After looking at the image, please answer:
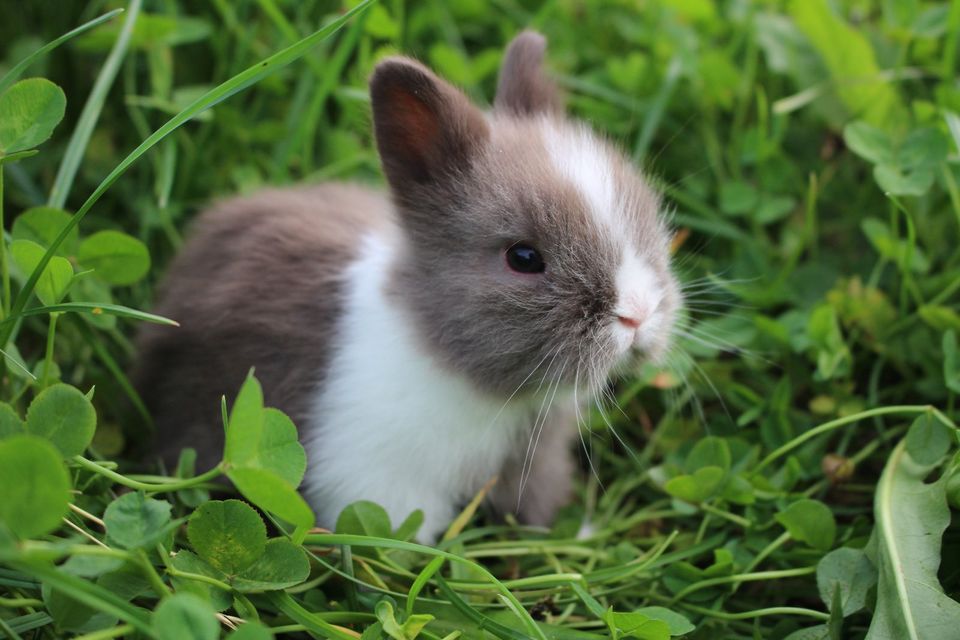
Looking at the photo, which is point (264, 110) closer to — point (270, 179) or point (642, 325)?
point (270, 179)

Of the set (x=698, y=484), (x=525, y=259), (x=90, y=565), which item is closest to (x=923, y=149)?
(x=698, y=484)

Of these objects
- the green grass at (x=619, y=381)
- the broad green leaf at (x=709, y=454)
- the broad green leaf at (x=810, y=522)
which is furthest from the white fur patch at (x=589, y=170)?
the broad green leaf at (x=810, y=522)

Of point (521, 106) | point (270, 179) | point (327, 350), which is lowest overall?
point (327, 350)

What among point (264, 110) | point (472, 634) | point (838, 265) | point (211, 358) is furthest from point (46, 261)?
point (838, 265)

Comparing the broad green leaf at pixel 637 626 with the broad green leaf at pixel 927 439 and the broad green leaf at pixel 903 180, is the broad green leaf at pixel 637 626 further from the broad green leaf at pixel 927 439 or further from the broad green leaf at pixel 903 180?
the broad green leaf at pixel 903 180

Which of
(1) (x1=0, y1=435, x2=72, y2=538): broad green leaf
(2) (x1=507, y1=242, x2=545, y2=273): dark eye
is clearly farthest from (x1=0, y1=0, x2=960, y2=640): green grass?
(2) (x1=507, y1=242, x2=545, y2=273): dark eye

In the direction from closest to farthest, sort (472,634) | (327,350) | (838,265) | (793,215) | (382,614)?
(382,614) < (472,634) < (327,350) < (838,265) < (793,215)

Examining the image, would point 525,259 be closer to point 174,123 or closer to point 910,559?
point 174,123
